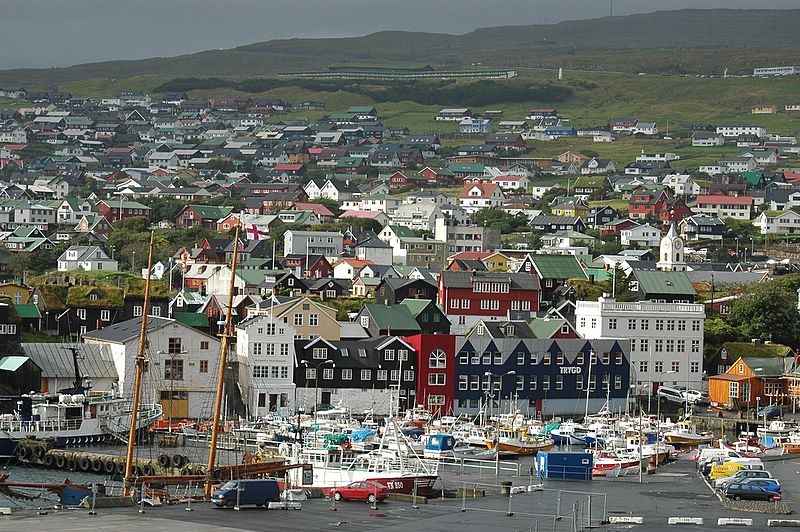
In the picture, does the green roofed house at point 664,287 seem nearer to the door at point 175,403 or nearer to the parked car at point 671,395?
the parked car at point 671,395

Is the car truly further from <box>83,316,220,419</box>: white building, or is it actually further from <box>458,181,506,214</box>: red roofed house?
<box>458,181,506,214</box>: red roofed house

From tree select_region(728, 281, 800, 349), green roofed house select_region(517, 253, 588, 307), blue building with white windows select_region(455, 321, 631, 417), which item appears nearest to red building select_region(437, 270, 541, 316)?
green roofed house select_region(517, 253, 588, 307)

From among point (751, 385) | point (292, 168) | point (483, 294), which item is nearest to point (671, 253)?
point (483, 294)

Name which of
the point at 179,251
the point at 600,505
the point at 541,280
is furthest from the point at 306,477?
the point at 179,251

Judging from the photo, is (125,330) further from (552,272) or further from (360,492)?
(552,272)

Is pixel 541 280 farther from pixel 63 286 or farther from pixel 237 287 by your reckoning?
pixel 63 286

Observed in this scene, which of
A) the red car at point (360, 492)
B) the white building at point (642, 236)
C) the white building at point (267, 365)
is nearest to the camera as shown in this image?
the red car at point (360, 492)

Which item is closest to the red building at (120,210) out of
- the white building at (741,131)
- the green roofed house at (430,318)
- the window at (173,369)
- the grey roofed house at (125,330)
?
the green roofed house at (430,318)
